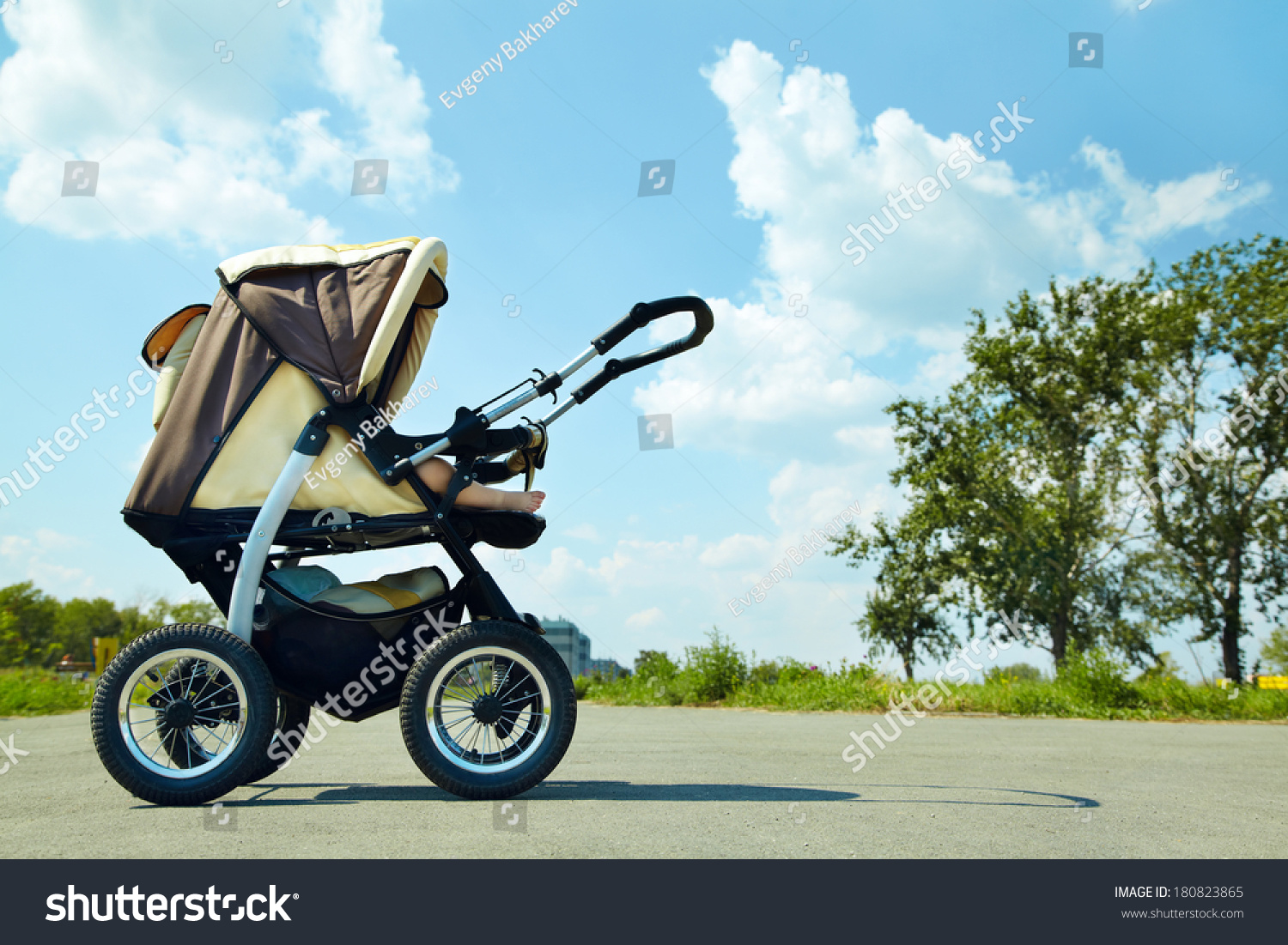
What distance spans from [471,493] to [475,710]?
38.0 inches

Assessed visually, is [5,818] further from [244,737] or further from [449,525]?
[449,525]

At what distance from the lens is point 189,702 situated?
3.57 meters

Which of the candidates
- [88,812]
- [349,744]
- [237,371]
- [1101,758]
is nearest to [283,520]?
[237,371]

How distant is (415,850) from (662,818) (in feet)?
3.20

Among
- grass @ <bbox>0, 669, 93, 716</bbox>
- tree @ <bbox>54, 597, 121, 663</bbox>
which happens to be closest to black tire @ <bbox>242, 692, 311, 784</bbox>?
grass @ <bbox>0, 669, 93, 716</bbox>

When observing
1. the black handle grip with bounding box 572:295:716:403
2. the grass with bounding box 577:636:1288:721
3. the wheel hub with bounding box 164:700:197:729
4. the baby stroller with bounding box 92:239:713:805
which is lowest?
the grass with bounding box 577:636:1288:721

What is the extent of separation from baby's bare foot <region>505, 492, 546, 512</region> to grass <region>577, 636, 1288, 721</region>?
863 centimetres

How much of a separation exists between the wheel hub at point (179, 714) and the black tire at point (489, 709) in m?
0.90

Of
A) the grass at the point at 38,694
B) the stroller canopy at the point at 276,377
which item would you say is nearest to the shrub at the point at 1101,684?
the stroller canopy at the point at 276,377

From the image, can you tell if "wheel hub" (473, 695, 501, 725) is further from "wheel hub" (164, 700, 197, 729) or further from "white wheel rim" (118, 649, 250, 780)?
"wheel hub" (164, 700, 197, 729)

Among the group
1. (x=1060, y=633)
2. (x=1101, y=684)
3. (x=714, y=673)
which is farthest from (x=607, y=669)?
(x=1060, y=633)

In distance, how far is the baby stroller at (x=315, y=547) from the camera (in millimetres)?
3527

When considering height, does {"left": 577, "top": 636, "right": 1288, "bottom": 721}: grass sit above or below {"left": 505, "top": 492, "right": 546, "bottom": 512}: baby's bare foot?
below

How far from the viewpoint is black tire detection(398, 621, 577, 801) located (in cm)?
354
